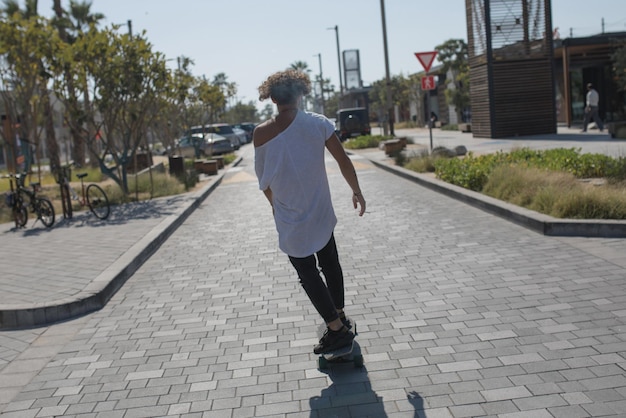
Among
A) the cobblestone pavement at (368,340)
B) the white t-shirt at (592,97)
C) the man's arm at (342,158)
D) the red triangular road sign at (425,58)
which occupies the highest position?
the red triangular road sign at (425,58)

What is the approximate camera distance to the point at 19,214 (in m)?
12.2

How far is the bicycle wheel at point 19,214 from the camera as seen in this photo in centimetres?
1214

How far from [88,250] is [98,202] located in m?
3.93

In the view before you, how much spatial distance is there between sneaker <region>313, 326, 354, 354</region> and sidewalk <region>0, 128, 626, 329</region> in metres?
2.83

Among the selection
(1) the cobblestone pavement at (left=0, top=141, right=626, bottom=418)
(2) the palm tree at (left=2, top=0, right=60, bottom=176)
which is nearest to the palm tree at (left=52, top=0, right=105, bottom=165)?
(2) the palm tree at (left=2, top=0, right=60, bottom=176)

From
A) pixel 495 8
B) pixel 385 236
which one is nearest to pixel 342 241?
pixel 385 236

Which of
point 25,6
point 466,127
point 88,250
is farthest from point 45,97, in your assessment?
point 466,127

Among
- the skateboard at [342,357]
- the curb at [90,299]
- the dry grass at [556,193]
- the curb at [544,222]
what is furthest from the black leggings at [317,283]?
the dry grass at [556,193]

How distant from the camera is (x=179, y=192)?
17031mm

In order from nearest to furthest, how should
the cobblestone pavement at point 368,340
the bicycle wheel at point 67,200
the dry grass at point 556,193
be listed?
the cobblestone pavement at point 368,340 → the dry grass at point 556,193 → the bicycle wheel at point 67,200

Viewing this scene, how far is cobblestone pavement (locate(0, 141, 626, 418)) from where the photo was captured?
387 centimetres

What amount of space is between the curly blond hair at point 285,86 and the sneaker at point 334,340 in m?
1.46

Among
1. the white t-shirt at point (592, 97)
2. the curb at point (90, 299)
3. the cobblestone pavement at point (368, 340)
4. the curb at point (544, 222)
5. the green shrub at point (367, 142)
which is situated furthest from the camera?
the green shrub at point (367, 142)

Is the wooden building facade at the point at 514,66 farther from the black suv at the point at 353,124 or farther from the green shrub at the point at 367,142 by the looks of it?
the black suv at the point at 353,124
